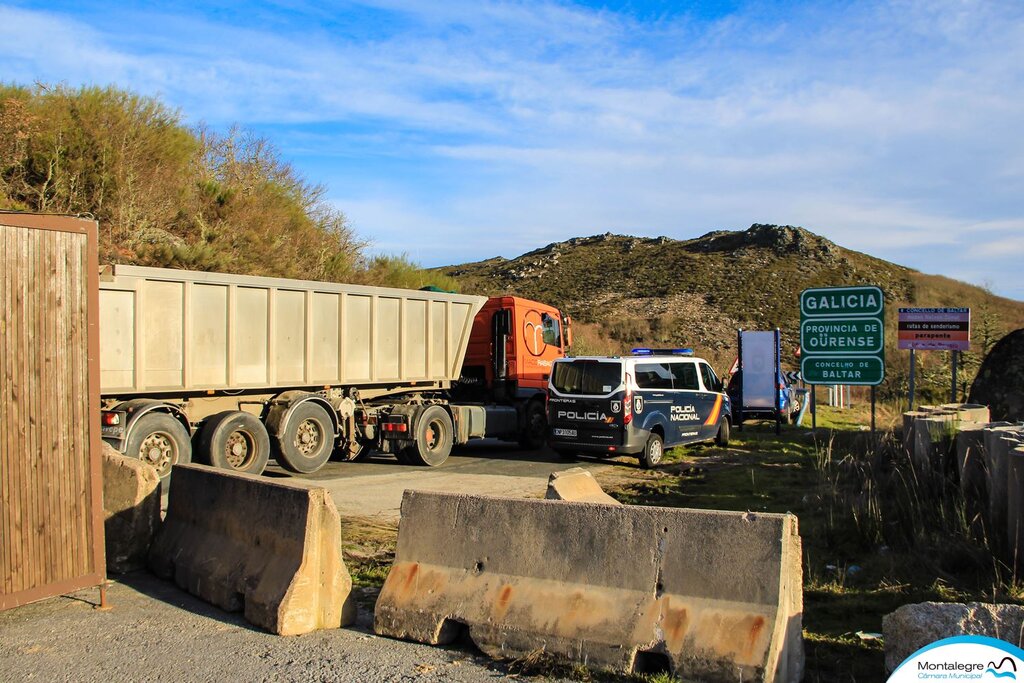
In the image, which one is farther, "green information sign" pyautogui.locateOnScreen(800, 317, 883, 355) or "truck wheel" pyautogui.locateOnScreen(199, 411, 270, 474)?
"green information sign" pyautogui.locateOnScreen(800, 317, 883, 355)

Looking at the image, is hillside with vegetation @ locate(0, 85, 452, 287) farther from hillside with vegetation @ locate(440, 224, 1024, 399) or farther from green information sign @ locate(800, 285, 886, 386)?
hillside with vegetation @ locate(440, 224, 1024, 399)

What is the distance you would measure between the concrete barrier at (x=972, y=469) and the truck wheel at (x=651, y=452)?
21.1 feet


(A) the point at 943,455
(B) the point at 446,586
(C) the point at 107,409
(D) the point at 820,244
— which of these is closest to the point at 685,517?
(B) the point at 446,586

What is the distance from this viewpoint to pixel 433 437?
15.5 meters

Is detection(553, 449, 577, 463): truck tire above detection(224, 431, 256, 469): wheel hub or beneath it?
beneath

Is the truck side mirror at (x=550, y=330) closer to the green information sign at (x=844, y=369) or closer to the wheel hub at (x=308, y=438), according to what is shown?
the wheel hub at (x=308, y=438)

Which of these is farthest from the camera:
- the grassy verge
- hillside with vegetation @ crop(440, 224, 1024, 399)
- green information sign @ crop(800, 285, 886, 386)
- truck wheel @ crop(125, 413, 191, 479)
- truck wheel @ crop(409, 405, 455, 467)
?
hillside with vegetation @ crop(440, 224, 1024, 399)

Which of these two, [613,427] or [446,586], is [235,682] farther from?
[613,427]

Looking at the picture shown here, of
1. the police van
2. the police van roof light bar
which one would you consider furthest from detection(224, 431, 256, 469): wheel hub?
the police van roof light bar

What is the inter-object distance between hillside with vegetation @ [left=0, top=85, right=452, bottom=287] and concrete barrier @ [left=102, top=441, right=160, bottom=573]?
10029 mm

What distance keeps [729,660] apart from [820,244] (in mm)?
68379

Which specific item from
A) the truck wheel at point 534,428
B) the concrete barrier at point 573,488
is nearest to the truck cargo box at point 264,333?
the truck wheel at point 534,428

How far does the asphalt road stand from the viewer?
432 inches

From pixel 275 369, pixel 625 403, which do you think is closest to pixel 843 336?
pixel 625 403
